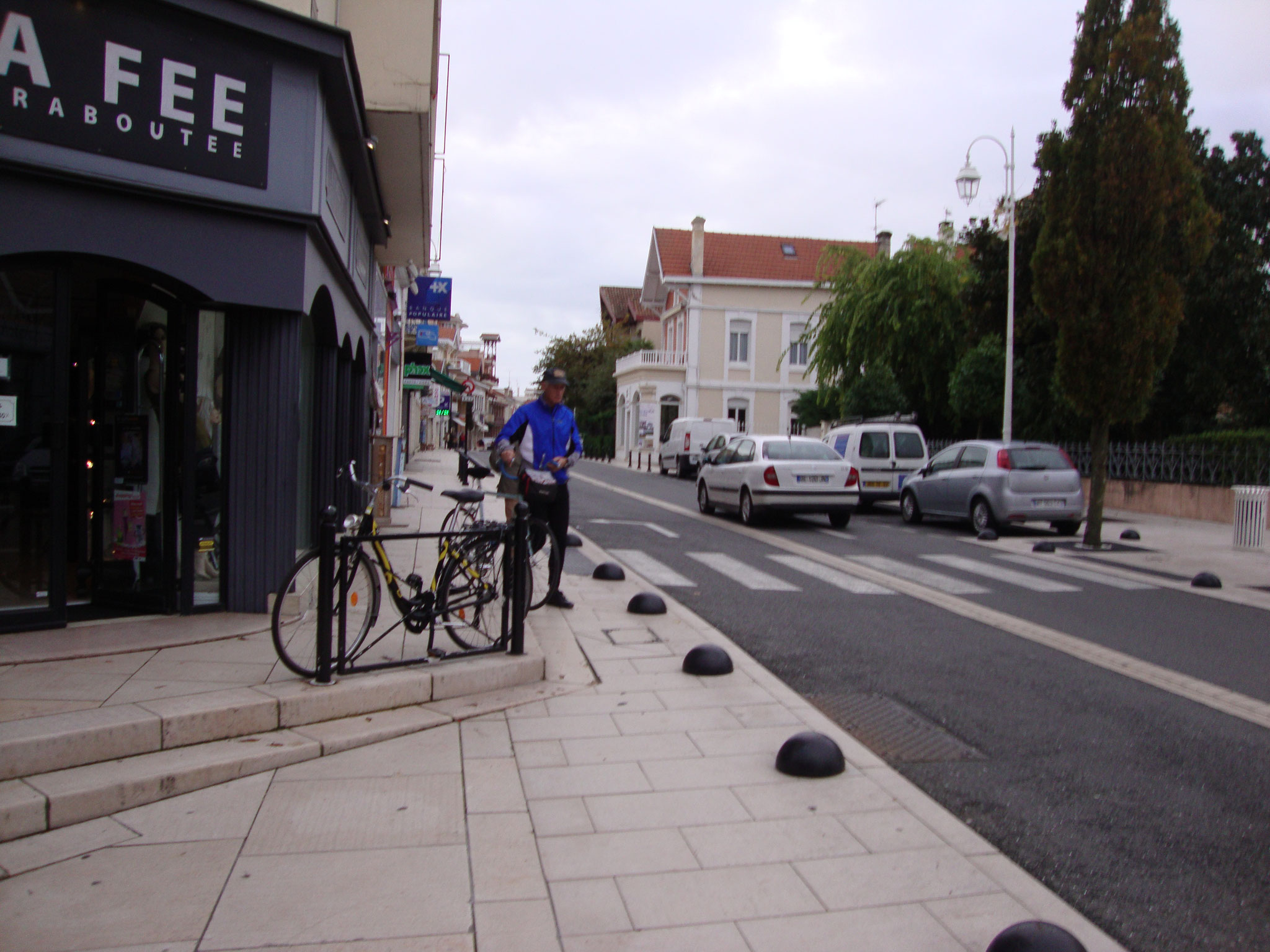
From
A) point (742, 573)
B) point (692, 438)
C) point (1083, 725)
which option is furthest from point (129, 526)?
point (692, 438)

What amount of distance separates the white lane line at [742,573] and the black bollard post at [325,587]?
5.47 meters

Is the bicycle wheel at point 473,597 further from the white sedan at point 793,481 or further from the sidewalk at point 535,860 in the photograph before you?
the white sedan at point 793,481

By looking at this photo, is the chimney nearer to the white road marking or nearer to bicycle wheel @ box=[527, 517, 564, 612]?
the white road marking

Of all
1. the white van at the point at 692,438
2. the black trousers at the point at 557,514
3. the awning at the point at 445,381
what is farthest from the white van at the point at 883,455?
the black trousers at the point at 557,514

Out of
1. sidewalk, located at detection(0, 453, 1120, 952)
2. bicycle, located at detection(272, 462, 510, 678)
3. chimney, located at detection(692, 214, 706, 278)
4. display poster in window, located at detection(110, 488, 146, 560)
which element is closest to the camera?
sidewalk, located at detection(0, 453, 1120, 952)

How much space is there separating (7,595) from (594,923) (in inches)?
192

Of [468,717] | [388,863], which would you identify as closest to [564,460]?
[468,717]

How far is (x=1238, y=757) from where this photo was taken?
5.05 metres

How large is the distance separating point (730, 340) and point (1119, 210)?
35.7m

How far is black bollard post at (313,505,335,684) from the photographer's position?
16.9ft

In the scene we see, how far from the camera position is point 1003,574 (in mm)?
11430

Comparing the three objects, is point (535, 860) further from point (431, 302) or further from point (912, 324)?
point (912, 324)

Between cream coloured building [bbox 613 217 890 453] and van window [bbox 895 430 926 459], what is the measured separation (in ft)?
90.0

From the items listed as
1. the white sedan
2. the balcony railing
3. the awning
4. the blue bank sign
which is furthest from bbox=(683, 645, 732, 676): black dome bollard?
the balcony railing
